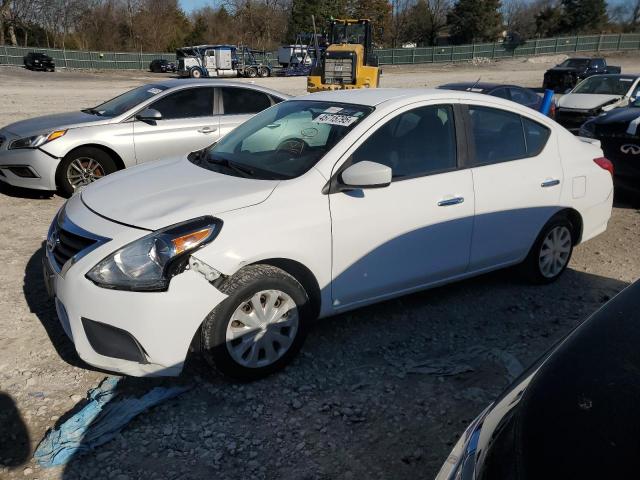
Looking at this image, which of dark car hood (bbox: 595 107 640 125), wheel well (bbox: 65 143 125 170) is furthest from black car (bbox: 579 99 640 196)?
wheel well (bbox: 65 143 125 170)

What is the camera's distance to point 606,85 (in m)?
14.6

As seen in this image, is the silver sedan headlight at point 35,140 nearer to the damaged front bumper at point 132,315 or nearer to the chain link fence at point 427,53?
the damaged front bumper at point 132,315

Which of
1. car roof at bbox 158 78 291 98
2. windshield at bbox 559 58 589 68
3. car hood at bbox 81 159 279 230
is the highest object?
windshield at bbox 559 58 589 68

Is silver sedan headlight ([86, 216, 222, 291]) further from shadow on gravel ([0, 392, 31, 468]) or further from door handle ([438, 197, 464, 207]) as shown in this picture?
door handle ([438, 197, 464, 207])

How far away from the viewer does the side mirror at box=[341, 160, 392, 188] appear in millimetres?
3334

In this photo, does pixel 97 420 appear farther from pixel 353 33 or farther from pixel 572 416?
pixel 353 33

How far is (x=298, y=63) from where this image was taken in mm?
38875

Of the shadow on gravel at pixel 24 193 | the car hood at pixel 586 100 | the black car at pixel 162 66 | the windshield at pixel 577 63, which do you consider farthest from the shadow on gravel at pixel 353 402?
the black car at pixel 162 66

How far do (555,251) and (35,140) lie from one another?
224 inches

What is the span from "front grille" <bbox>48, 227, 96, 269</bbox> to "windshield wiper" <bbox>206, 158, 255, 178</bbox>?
1025 mm

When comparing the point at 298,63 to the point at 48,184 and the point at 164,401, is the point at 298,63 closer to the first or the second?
the point at 48,184

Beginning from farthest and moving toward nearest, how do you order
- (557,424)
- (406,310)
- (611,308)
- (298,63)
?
(298,63) < (406,310) < (611,308) < (557,424)

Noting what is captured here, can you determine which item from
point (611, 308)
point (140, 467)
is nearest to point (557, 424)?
point (611, 308)

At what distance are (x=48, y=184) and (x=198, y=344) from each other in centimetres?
455
